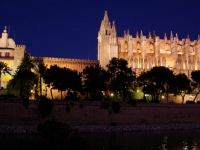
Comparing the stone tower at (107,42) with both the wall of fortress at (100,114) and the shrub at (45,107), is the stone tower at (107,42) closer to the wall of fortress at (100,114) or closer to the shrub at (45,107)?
the wall of fortress at (100,114)

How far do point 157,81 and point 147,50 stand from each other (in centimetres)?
2420

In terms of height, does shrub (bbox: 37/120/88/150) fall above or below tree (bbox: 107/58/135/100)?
below

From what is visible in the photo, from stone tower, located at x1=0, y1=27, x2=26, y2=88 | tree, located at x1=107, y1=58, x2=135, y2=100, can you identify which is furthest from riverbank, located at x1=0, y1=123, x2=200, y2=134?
stone tower, located at x1=0, y1=27, x2=26, y2=88

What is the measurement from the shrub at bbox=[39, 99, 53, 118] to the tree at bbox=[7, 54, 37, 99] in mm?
9375

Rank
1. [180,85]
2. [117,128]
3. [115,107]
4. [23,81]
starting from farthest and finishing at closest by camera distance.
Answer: [180,85]
[23,81]
[115,107]
[117,128]

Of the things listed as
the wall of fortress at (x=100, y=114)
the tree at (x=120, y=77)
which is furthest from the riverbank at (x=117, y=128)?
the tree at (x=120, y=77)

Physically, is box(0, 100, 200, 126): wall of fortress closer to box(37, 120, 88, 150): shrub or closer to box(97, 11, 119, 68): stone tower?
box(37, 120, 88, 150): shrub

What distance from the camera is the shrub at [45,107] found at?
35875 mm

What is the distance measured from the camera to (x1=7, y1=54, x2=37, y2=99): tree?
45344mm

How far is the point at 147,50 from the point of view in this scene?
259ft

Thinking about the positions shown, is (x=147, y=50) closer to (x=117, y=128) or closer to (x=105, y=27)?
(x=105, y=27)

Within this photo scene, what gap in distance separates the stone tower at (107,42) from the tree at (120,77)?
1326 centimetres

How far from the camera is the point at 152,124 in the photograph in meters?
41.7

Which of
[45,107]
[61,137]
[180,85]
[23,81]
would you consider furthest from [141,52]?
[61,137]
